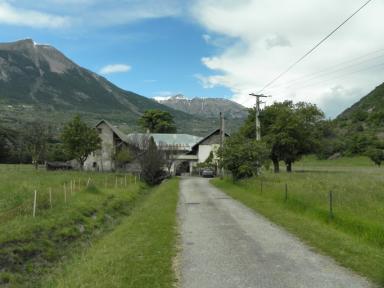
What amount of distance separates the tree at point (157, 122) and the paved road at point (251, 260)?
106582 mm

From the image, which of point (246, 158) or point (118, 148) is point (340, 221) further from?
point (118, 148)

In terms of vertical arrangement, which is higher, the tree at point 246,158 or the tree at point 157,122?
the tree at point 157,122

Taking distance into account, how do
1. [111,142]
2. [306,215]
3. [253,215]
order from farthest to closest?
[111,142] → [253,215] → [306,215]

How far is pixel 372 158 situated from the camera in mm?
91875

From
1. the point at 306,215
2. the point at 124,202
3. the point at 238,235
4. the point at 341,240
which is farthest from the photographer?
the point at 124,202

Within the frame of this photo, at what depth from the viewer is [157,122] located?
123m

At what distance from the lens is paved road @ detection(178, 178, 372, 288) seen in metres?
8.12

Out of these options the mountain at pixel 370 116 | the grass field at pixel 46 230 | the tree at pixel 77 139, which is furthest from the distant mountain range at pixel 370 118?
the grass field at pixel 46 230

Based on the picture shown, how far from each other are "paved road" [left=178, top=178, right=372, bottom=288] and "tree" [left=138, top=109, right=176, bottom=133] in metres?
107

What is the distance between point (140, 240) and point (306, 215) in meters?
7.30

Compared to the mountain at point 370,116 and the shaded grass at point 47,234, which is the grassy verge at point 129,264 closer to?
the shaded grass at point 47,234

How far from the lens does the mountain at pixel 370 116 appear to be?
117 meters

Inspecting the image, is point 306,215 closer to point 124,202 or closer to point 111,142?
point 124,202

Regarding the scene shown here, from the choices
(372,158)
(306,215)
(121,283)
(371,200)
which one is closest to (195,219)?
(306,215)
